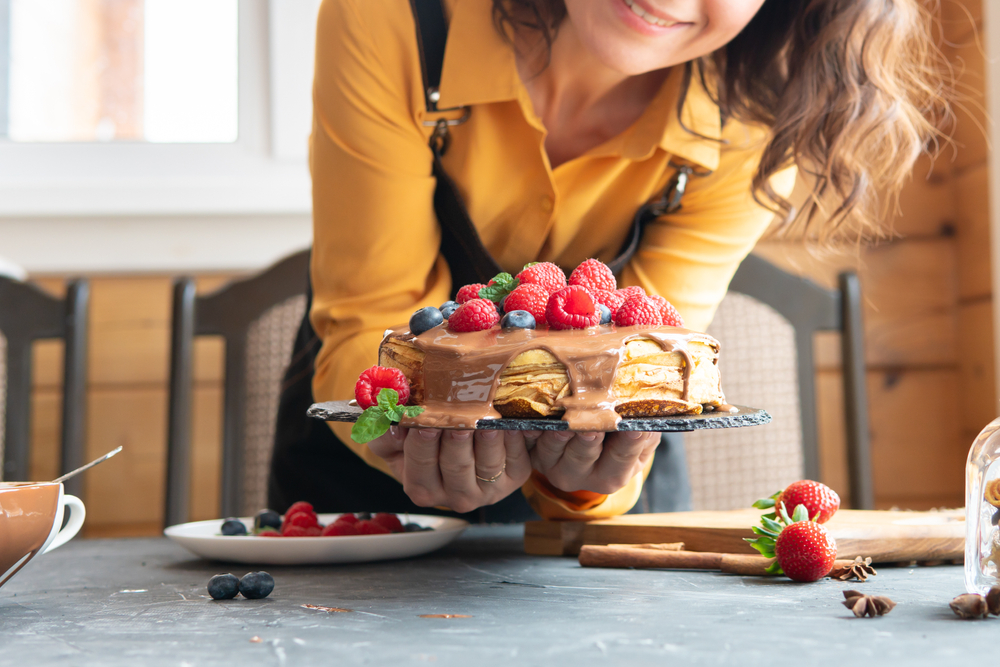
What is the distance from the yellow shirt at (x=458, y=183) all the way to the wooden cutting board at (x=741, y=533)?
5 cm

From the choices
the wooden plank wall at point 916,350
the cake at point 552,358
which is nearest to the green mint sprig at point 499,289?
the cake at point 552,358

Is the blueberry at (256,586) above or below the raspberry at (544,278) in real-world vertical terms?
below

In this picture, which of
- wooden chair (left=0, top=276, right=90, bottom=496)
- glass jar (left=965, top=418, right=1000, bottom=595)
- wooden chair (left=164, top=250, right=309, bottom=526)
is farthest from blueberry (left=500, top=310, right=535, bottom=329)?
wooden chair (left=0, top=276, right=90, bottom=496)

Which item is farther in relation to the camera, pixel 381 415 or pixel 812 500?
pixel 812 500

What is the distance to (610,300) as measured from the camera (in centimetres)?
91

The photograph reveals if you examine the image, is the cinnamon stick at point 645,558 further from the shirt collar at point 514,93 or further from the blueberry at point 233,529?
the shirt collar at point 514,93

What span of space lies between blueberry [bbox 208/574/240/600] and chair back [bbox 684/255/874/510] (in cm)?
139

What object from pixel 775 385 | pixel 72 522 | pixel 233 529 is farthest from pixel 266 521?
pixel 775 385

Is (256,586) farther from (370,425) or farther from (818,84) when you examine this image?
(818,84)

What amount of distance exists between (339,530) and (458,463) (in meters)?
0.21

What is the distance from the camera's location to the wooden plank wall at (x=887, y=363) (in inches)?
84.6

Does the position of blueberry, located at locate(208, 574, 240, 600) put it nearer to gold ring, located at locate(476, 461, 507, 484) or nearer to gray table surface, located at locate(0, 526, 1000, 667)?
gray table surface, located at locate(0, 526, 1000, 667)

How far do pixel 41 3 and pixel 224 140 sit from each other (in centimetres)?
60

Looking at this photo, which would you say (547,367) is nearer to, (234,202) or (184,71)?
(234,202)
